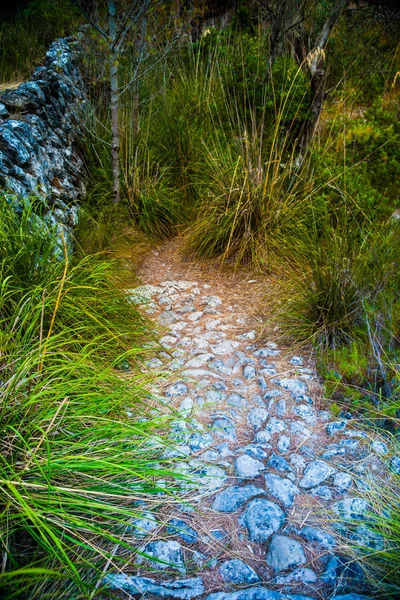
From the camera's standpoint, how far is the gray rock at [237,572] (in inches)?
64.1

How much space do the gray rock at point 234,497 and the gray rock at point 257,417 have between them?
437 millimetres

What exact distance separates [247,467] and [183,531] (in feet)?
1.57

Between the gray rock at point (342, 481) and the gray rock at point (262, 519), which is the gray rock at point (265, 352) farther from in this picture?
the gray rock at point (262, 519)

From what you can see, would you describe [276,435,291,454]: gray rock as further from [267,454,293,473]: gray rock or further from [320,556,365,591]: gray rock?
[320,556,365,591]: gray rock

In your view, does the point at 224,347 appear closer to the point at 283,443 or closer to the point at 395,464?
the point at 283,443

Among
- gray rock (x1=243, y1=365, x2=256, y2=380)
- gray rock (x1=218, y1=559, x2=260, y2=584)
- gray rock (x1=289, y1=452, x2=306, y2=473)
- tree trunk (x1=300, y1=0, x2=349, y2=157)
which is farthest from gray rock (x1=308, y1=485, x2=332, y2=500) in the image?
tree trunk (x1=300, y1=0, x2=349, y2=157)

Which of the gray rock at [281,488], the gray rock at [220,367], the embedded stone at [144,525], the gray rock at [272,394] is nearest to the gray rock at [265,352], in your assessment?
the gray rock at [220,367]

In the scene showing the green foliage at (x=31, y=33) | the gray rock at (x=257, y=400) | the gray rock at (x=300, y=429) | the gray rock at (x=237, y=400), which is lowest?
the gray rock at (x=257, y=400)

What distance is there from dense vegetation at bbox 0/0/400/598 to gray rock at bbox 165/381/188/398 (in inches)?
7.9

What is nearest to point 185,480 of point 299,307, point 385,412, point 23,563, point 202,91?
point 23,563

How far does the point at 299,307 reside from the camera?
10.4 ft

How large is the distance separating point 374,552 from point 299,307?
172 cm

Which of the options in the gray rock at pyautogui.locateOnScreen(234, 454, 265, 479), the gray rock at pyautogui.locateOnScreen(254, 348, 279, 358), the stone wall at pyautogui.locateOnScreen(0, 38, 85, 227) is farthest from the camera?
the stone wall at pyautogui.locateOnScreen(0, 38, 85, 227)

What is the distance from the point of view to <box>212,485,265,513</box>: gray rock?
1904 mm
